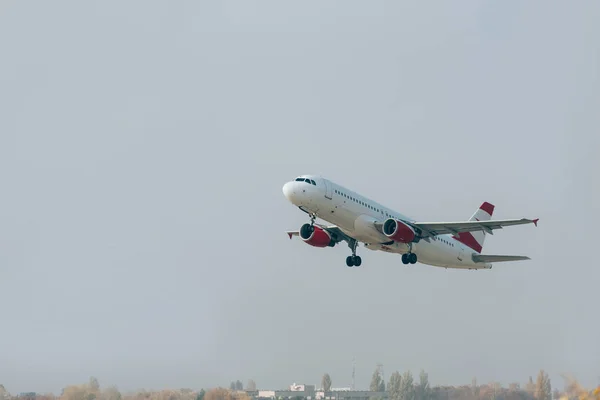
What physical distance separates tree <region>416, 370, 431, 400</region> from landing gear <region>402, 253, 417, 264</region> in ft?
27.9

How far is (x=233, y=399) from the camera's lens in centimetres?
5503

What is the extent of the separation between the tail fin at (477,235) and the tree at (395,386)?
12407mm

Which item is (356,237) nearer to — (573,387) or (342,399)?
(342,399)

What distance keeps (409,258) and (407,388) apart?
9811 millimetres

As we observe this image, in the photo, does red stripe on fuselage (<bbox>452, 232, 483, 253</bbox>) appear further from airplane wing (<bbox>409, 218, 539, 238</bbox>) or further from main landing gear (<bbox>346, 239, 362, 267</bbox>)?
main landing gear (<bbox>346, 239, 362, 267</bbox>)

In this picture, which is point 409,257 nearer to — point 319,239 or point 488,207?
point 319,239

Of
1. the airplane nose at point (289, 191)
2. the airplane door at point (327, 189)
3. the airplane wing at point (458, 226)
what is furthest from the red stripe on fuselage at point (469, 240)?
the airplane nose at point (289, 191)

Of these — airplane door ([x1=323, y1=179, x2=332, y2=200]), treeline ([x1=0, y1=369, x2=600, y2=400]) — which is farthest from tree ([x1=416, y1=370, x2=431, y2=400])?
airplane door ([x1=323, y1=179, x2=332, y2=200])

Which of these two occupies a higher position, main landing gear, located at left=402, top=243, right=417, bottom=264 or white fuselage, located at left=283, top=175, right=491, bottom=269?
white fuselage, located at left=283, top=175, right=491, bottom=269

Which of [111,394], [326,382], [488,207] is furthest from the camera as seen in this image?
[488,207]

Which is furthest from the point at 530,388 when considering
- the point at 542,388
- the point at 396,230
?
the point at 396,230

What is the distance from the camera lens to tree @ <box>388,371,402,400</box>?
63.6m

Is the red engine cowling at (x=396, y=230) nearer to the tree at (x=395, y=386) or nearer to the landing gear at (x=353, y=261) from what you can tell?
the landing gear at (x=353, y=261)

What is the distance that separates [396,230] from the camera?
59.0m
